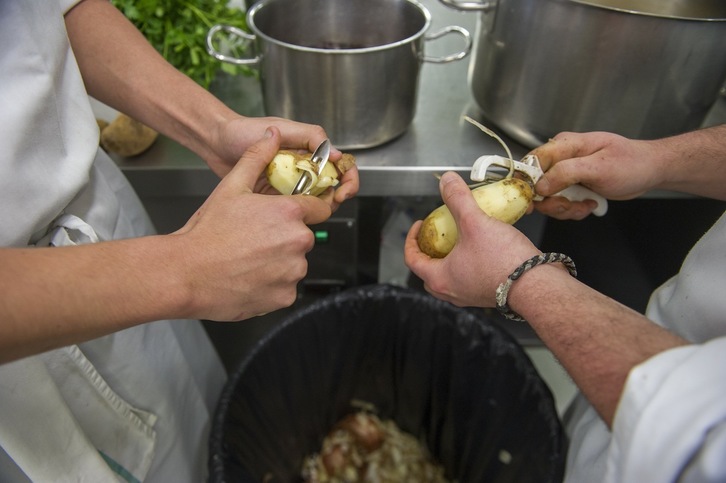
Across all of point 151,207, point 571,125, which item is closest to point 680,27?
point 571,125

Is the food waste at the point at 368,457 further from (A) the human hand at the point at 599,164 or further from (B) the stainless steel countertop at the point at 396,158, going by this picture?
(A) the human hand at the point at 599,164

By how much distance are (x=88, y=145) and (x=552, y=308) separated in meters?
0.49

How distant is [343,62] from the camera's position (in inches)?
24.6

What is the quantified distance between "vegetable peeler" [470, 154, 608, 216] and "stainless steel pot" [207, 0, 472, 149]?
0.18 m

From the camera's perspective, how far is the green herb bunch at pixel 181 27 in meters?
0.74

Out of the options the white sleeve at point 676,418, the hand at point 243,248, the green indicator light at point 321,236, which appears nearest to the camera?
the white sleeve at point 676,418

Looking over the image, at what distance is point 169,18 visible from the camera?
2.53ft

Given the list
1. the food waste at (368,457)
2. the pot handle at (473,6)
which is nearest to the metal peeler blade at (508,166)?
the pot handle at (473,6)

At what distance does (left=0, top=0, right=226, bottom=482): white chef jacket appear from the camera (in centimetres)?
44

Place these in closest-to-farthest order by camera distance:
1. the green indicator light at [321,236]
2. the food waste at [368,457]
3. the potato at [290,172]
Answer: the potato at [290,172] < the green indicator light at [321,236] < the food waste at [368,457]

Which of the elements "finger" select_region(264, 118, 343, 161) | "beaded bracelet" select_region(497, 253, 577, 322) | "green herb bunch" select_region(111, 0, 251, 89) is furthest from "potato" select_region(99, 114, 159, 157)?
"beaded bracelet" select_region(497, 253, 577, 322)

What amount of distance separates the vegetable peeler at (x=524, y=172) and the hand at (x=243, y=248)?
20cm

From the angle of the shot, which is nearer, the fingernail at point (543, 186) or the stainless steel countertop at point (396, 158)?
the fingernail at point (543, 186)

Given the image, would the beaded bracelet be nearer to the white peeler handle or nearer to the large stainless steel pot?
the white peeler handle
